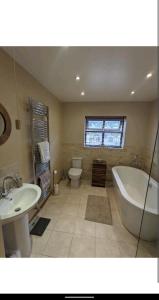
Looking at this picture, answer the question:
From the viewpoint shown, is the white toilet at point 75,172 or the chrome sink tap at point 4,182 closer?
the chrome sink tap at point 4,182

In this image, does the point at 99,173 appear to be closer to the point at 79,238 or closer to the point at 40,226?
the point at 79,238

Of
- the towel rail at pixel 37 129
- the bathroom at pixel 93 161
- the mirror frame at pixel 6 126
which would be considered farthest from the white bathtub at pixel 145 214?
the mirror frame at pixel 6 126

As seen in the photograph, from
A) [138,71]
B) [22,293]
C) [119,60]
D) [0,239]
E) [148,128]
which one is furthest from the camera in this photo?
[148,128]

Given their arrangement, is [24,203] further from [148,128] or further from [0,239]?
[148,128]

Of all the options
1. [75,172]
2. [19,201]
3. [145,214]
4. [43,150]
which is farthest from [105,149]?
[19,201]

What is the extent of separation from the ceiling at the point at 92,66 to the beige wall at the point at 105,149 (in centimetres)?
81

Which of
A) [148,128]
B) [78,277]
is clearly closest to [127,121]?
[148,128]

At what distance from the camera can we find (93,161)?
3293 millimetres

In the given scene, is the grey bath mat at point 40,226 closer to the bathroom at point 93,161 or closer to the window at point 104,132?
the bathroom at point 93,161

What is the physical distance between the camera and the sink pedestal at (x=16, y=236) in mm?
1241
